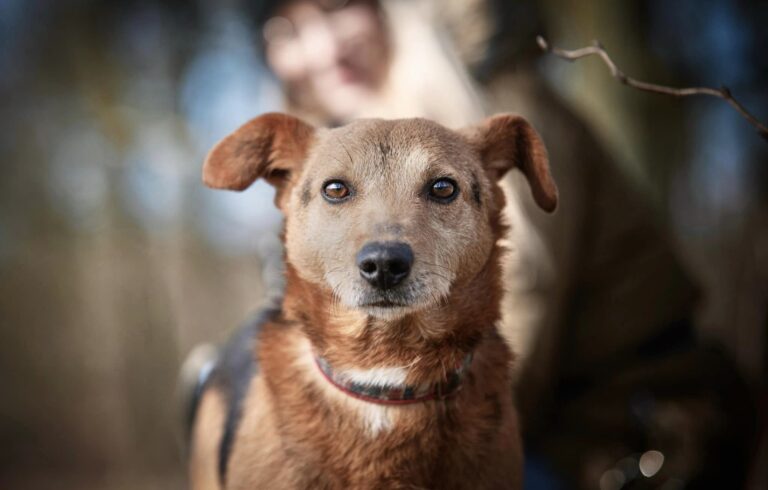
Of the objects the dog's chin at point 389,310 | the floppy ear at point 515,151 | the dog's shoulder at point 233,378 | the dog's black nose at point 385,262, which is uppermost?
the floppy ear at point 515,151

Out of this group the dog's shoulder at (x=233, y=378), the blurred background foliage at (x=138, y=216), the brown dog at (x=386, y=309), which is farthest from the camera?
the blurred background foliage at (x=138, y=216)

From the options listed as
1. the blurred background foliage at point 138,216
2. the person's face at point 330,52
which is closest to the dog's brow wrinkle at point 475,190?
the person's face at point 330,52

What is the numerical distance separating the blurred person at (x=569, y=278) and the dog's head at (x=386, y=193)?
0.83 meters

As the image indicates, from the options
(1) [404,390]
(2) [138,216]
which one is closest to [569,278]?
(1) [404,390]

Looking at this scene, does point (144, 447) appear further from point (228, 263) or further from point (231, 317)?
point (228, 263)

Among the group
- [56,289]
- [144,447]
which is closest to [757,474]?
[144,447]

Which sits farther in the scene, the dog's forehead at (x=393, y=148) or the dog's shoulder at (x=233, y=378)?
the dog's shoulder at (x=233, y=378)

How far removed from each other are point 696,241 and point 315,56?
2877 millimetres

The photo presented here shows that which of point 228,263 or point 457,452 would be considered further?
point 228,263

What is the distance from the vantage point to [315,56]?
341cm

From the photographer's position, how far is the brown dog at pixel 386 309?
60.3 inches

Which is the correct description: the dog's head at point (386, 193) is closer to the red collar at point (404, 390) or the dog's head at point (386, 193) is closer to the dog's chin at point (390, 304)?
the dog's chin at point (390, 304)

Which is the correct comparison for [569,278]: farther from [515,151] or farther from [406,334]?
[406,334]

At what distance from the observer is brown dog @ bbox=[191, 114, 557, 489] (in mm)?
1531
